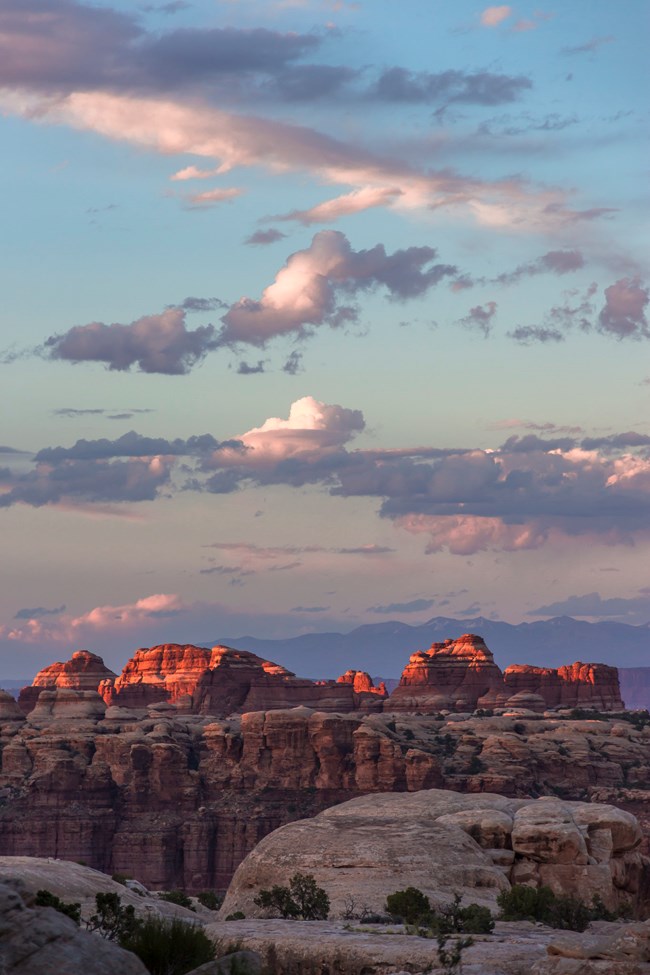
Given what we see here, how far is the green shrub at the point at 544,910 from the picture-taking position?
43.0 m

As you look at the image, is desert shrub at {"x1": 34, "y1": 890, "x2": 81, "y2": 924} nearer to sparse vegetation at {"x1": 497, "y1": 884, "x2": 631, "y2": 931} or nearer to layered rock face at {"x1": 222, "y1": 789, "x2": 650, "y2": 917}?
sparse vegetation at {"x1": 497, "y1": 884, "x2": 631, "y2": 931}

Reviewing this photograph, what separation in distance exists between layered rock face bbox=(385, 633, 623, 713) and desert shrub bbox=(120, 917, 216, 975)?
505 ft

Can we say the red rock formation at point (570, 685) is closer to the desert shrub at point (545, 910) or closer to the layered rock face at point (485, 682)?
the layered rock face at point (485, 682)

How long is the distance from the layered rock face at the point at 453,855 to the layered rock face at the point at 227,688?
357 feet

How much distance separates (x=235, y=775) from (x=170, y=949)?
113 metres

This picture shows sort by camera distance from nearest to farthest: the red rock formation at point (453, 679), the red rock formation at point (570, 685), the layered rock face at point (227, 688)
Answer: the layered rock face at point (227, 688) → the red rock formation at point (453, 679) → the red rock formation at point (570, 685)

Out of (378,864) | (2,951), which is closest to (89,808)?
(378,864)

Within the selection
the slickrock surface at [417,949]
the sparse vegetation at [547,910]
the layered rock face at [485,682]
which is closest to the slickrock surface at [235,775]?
the layered rock face at [485,682]

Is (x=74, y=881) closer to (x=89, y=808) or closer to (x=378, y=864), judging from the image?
(x=378, y=864)

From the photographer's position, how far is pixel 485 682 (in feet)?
607

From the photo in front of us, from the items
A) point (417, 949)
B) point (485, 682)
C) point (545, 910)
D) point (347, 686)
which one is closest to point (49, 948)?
point (417, 949)

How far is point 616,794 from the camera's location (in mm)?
120938

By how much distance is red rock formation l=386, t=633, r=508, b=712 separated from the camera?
180m

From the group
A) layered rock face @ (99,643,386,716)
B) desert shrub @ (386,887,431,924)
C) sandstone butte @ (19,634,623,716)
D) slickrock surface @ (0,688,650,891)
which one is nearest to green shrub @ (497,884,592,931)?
desert shrub @ (386,887,431,924)
